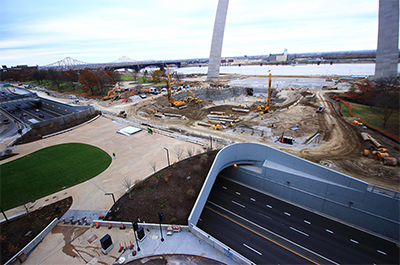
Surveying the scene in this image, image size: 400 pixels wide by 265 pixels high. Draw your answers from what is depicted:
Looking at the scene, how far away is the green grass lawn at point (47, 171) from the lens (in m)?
17.2

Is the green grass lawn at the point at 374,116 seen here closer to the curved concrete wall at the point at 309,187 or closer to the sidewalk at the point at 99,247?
the curved concrete wall at the point at 309,187

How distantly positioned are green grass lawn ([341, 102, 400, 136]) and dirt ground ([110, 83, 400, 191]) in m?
2.08

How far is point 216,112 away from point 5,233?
125 feet

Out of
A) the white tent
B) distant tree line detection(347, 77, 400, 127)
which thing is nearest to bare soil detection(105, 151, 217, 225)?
the white tent

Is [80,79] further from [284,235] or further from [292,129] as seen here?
[284,235]

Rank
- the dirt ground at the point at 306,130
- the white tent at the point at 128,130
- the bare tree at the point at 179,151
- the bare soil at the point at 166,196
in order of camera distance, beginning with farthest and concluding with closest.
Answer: the white tent at the point at 128,130 → the bare tree at the point at 179,151 → the dirt ground at the point at 306,130 → the bare soil at the point at 166,196

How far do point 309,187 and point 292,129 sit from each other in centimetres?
1524

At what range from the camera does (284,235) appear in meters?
15.6

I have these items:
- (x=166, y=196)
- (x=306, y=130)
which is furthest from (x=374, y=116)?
(x=166, y=196)

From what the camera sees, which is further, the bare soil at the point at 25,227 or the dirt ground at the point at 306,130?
the dirt ground at the point at 306,130

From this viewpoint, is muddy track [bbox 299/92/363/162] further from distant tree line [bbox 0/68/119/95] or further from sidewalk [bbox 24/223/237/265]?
distant tree line [bbox 0/68/119/95]

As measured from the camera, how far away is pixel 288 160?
20234mm

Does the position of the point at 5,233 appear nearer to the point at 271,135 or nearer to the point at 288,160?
the point at 288,160

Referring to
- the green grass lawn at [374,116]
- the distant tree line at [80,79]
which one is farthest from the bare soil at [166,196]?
the distant tree line at [80,79]
